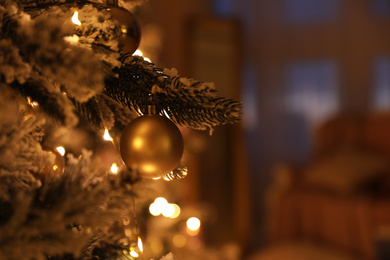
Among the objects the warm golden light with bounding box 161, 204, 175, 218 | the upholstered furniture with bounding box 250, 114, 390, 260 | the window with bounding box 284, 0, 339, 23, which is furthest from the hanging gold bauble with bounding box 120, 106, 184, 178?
the window with bounding box 284, 0, 339, 23

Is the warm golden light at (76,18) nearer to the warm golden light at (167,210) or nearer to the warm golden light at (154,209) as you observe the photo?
the warm golden light at (154,209)

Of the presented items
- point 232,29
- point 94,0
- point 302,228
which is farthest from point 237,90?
point 94,0

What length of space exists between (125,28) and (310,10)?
142 inches

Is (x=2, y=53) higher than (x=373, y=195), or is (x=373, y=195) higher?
(x=373, y=195)

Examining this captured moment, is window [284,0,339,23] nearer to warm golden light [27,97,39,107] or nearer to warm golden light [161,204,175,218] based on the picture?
warm golden light [161,204,175,218]

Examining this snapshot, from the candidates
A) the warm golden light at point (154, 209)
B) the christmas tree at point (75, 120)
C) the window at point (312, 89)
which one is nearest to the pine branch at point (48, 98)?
the christmas tree at point (75, 120)

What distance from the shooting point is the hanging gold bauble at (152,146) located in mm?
399

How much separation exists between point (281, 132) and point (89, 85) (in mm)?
3675

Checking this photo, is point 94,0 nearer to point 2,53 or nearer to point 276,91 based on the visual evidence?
point 2,53

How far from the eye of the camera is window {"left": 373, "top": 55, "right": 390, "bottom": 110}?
3.46 metres

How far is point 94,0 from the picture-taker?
0.50m

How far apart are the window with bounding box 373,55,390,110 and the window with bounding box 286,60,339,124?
13.2 inches

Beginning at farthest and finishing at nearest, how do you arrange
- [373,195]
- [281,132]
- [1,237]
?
[281,132]
[373,195]
[1,237]

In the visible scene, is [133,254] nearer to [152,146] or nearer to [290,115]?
[152,146]
